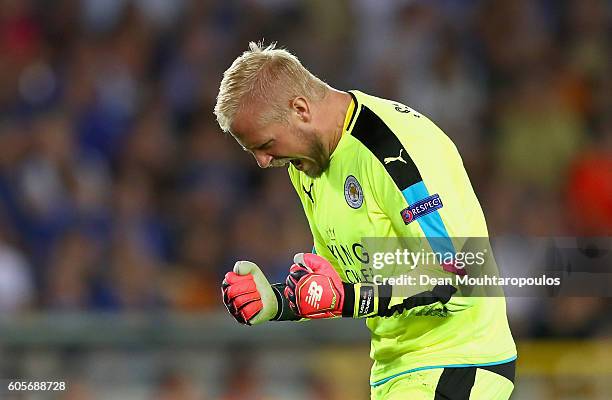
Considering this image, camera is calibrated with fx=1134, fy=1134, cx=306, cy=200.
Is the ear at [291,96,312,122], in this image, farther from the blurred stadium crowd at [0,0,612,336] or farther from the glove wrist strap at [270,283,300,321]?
the blurred stadium crowd at [0,0,612,336]

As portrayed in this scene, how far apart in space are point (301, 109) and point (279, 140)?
0.14 meters

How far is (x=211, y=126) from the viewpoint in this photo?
9.05 m

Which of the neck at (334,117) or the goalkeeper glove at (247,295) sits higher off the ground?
the neck at (334,117)

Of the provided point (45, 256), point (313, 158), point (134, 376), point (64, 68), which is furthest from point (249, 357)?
point (64, 68)

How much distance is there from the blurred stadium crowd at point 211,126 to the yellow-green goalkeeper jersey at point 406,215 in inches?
127

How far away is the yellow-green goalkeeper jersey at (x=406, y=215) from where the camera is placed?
4.02 metres

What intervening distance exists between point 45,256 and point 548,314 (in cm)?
351

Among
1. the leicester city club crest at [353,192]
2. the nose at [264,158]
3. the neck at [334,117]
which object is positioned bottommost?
the leicester city club crest at [353,192]

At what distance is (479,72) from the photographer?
956cm

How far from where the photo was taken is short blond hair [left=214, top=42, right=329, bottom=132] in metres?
4.12

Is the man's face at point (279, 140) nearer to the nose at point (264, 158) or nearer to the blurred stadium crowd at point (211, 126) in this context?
the nose at point (264, 158)


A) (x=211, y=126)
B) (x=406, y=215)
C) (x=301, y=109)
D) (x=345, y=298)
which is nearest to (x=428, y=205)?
(x=406, y=215)

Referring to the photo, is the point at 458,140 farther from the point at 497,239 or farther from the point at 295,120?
the point at 295,120

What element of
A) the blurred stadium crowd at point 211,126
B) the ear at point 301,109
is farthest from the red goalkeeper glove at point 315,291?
the blurred stadium crowd at point 211,126
